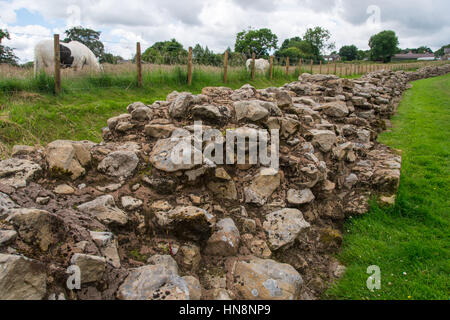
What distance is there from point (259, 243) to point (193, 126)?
1.65 m

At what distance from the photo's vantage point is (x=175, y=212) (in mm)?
2795

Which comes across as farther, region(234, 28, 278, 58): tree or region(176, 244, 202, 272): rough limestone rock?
region(234, 28, 278, 58): tree

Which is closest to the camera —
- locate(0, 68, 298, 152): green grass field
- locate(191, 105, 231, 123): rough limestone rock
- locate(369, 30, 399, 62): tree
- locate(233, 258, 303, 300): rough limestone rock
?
locate(233, 258, 303, 300): rough limestone rock

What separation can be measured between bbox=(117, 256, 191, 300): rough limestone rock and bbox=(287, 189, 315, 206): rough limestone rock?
1.81 meters

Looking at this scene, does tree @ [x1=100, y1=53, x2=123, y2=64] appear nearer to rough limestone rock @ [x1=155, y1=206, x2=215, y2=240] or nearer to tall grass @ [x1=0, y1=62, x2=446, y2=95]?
tall grass @ [x1=0, y1=62, x2=446, y2=95]

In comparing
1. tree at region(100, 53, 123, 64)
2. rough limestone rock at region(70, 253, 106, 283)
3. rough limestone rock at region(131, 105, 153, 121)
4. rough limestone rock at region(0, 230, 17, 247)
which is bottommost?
rough limestone rock at region(70, 253, 106, 283)

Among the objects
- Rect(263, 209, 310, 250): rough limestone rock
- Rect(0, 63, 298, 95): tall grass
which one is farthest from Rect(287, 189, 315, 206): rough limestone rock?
Rect(0, 63, 298, 95): tall grass

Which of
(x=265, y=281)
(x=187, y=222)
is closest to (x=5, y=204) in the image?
(x=187, y=222)

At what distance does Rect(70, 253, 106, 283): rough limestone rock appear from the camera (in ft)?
6.70

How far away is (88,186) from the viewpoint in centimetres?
300

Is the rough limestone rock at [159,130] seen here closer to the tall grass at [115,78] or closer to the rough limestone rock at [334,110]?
the rough limestone rock at [334,110]

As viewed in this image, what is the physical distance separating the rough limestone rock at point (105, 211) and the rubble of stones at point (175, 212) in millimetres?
10

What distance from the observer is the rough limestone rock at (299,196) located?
365cm
